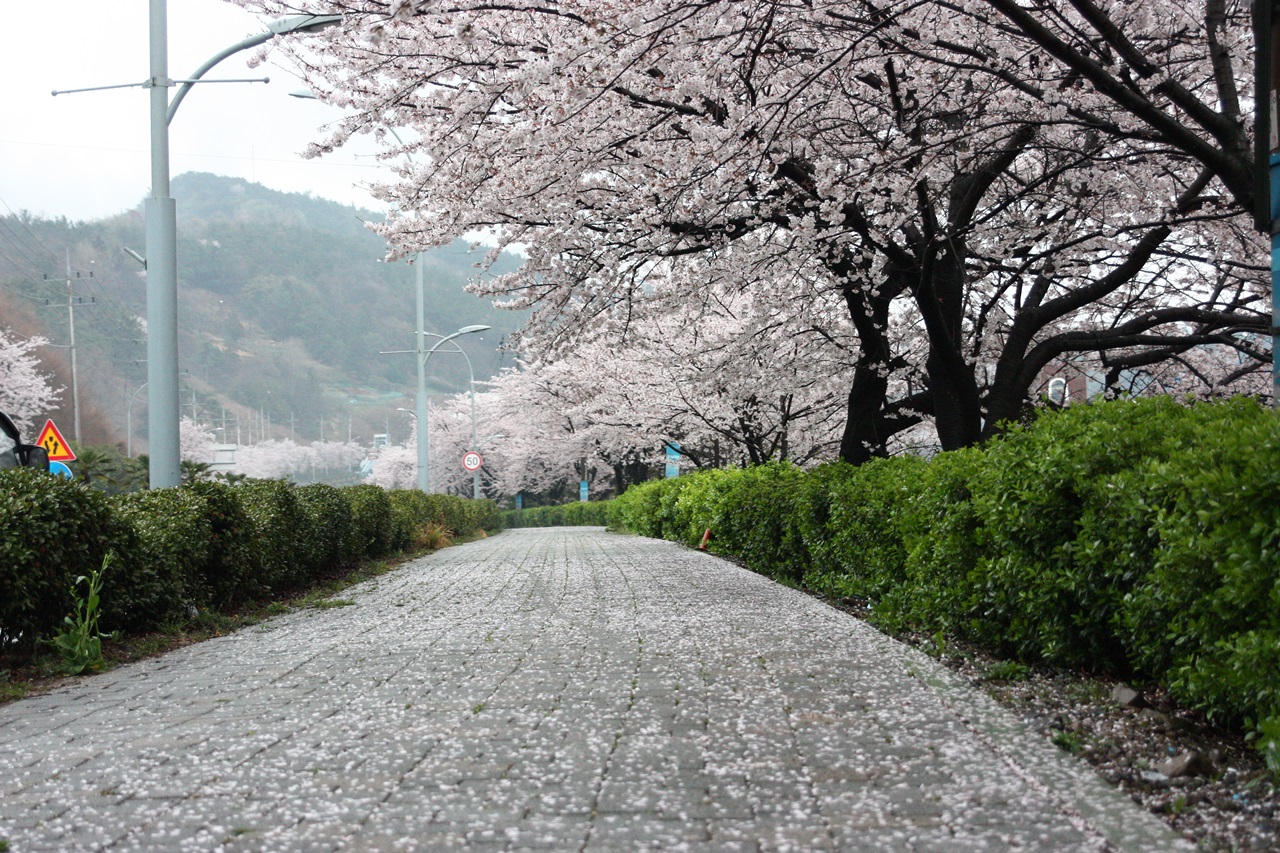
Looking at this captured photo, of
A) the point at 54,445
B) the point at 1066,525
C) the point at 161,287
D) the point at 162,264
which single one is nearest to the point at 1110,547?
the point at 1066,525

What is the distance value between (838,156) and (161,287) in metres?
6.63

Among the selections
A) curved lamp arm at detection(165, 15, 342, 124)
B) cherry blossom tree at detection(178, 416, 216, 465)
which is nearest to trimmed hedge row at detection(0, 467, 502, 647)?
curved lamp arm at detection(165, 15, 342, 124)

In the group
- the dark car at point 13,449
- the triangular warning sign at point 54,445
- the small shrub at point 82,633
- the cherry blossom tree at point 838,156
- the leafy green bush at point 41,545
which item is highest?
the cherry blossom tree at point 838,156

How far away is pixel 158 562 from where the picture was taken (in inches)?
304

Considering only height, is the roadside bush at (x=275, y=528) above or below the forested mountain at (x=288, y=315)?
below

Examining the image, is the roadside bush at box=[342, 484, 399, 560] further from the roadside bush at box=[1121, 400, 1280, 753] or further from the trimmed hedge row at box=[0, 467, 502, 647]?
the roadside bush at box=[1121, 400, 1280, 753]

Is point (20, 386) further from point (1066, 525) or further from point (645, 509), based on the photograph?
point (1066, 525)

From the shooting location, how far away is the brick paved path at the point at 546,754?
315 cm

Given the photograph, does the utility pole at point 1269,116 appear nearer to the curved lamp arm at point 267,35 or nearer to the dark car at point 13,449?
the curved lamp arm at point 267,35

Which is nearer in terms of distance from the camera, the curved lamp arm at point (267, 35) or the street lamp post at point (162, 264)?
the curved lamp arm at point (267, 35)

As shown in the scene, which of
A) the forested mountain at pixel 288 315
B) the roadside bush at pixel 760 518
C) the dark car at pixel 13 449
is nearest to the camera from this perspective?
the roadside bush at pixel 760 518

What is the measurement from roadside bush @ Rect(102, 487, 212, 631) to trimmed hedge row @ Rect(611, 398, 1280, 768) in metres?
5.36

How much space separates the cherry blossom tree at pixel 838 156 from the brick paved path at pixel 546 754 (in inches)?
138

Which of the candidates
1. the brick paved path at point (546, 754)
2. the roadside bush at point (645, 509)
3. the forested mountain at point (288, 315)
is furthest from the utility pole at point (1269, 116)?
the forested mountain at point (288, 315)
